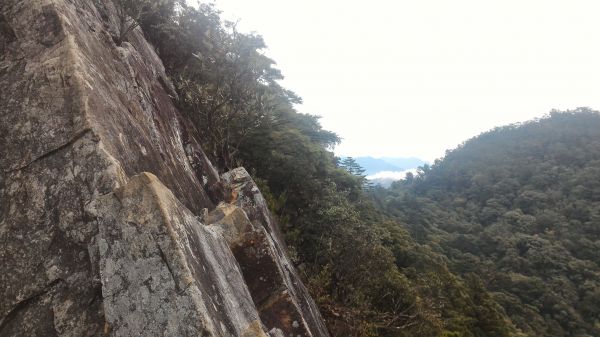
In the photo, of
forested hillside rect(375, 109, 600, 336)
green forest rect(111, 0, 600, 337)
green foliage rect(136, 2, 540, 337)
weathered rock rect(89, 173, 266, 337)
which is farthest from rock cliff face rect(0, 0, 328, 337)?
forested hillside rect(375, 109, 600, 336)

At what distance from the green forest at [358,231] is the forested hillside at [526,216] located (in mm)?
245

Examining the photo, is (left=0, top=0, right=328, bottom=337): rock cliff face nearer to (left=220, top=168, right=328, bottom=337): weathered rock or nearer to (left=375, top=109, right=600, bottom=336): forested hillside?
(left=220, top=168, right=328, bottom=337): weathered rock

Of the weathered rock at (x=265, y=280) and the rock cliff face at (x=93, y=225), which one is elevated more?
the rock cliff face at (x=93, y=225)

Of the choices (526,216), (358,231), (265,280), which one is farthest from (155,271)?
(526,216)

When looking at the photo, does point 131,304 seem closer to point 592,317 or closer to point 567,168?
point 592,317

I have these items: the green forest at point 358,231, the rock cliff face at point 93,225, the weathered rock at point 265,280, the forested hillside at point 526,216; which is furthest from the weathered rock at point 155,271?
the forested hillside at point 526,216

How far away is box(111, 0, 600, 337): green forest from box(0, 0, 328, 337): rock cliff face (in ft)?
17.5

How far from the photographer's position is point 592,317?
46969 mm

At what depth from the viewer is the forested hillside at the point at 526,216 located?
47875mm

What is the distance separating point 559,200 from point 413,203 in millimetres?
26733

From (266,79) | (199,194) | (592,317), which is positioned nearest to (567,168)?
(592,317)

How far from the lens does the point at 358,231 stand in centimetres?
2364

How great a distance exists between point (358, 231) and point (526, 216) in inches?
2441

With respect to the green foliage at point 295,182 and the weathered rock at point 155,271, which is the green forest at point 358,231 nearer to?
the green foliage at point 295,182
